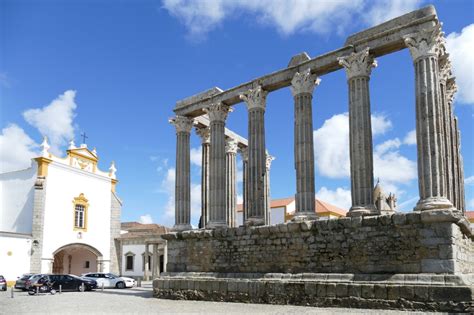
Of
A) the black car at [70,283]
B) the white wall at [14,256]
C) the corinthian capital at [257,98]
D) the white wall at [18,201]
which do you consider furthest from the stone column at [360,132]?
the white wall at [18,201]

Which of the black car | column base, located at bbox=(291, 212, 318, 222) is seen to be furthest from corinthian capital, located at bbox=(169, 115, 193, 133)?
the black car

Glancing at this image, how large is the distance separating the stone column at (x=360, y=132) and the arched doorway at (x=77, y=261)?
26.3 metres

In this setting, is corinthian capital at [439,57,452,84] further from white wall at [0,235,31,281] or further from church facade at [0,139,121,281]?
white wall at [0,235,31,281]

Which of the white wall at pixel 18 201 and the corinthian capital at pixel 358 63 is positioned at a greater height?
the corinthian capital at pixel 358 63

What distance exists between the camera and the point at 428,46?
1409 centimetres

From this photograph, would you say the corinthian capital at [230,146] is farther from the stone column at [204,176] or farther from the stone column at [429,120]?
the stone column at [429,120]

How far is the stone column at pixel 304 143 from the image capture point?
16.3 m

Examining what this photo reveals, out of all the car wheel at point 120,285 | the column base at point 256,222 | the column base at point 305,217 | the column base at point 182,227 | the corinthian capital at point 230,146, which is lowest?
the car wheel at point 120,285

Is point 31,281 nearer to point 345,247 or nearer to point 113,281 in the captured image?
point 113,281

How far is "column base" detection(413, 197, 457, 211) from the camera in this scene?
1295cm

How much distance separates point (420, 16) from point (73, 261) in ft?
109

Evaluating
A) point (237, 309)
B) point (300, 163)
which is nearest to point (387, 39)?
point (300, 163)

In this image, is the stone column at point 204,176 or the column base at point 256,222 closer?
the column base at point 256,222

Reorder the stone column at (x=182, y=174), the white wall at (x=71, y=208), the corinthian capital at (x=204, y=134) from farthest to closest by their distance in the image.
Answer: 1. the white wall at (x=71, y=208)
2. the corinthian capital at (x=204, y=134)
3. the stone column at (x=182, y=174)
